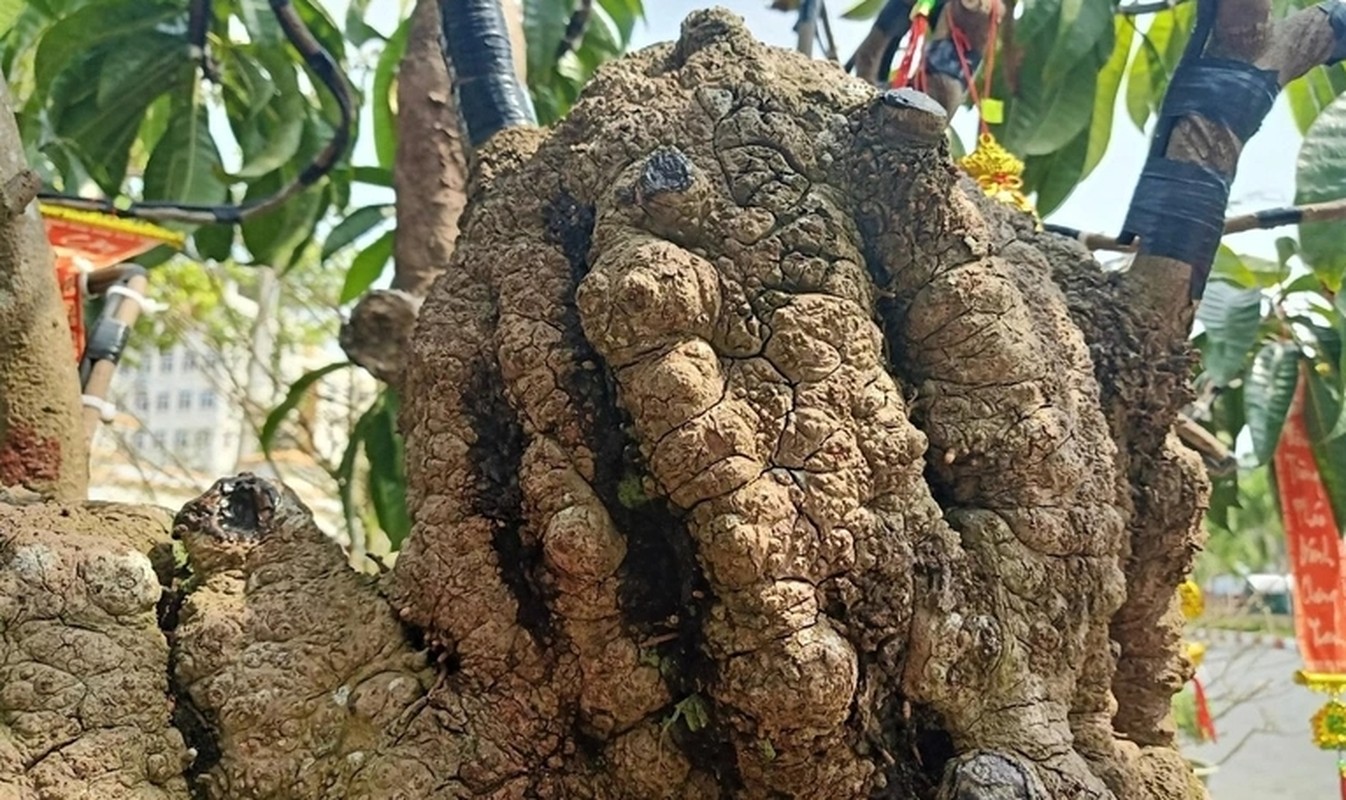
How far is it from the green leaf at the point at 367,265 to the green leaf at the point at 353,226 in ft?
0.22

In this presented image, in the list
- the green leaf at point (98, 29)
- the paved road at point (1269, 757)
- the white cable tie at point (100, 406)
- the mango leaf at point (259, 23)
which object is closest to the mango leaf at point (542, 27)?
the mango leaf at point (259, 23)

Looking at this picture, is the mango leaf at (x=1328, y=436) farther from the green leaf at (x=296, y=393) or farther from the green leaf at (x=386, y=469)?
the green leaf at (x=296, y=393)

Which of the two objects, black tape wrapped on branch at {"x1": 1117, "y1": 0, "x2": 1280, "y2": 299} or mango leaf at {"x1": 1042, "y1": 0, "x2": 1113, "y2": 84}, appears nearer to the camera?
black tape wrapped on branch at {"x1": 1117, "y1": 0, "x2": 1280, "y2": 299}

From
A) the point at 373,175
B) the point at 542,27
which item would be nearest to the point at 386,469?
the point at 373,175

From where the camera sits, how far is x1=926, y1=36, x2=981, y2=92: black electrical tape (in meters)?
1.14

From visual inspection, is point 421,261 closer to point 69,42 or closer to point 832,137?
point 69,42

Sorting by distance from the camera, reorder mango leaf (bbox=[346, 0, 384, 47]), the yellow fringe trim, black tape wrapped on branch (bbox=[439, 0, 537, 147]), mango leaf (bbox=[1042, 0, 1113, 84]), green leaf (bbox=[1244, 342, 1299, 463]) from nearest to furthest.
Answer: black tape wrapped on branch (bbox=[439, 0, 537, 147])
the yellow fringe trim
mango leaf (bbox=[1042, 0, 1113, 84])
green leaf (bbox=[1244, 342, 1299, 463])
mango leaf (bbox=[346, 0, 384, 47])

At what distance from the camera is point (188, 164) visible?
6.02ft

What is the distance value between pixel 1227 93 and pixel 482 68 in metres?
0.61

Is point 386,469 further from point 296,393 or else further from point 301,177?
point 301,177

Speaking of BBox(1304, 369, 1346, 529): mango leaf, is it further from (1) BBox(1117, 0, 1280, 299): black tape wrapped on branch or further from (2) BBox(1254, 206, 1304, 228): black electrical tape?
(1) BBox(1117, 0, 1280, 299): black tape wrapped on branch

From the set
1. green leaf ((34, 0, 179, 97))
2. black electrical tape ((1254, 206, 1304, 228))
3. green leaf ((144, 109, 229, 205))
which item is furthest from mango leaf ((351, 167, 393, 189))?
black electrical tape ((1254, 206, 1304, 228))

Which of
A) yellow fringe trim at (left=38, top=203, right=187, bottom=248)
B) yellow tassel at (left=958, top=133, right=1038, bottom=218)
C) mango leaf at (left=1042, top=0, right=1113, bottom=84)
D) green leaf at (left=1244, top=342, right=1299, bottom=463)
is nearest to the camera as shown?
yellow tassel at (left=958, top=133, right=1038, bottom=218)

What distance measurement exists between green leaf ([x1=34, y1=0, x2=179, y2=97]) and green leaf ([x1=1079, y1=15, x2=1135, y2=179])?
1.45m
